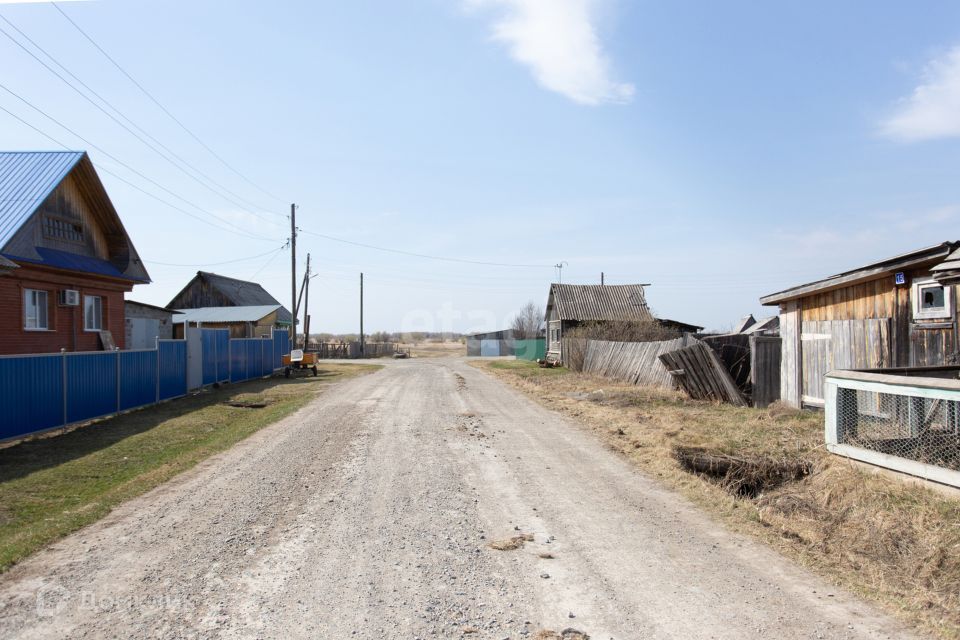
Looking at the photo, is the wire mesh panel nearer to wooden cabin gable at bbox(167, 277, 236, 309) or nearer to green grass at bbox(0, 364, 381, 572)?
green grass at bbox(0, 364, 381, 572)

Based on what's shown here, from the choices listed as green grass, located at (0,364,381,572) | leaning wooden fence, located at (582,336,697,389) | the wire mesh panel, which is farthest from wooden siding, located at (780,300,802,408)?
green grass, located at (0,364,381,572)

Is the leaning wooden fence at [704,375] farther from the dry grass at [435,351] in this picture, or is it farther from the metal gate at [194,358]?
the dry grass at [435,351]

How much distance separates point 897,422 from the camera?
6.97 metres

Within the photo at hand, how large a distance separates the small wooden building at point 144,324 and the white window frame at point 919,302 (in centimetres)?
2421

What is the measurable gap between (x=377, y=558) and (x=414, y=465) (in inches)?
143

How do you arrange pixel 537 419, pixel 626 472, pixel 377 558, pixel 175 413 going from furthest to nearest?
1. pixel 175 413
2. pixel 537 419
3. pixel 626 472
4. pixel 377 558

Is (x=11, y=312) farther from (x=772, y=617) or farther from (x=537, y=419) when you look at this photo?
(x=772, y=617)

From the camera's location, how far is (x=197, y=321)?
134ft

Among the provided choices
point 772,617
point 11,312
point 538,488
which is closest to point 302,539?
point 538,488

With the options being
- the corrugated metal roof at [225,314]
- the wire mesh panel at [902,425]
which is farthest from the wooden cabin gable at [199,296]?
the wire mesh panel at [902,425]

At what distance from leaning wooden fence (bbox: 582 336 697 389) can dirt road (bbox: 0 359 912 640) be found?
1166cm

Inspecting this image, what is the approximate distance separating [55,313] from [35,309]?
628 mm

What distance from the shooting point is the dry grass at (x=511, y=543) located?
5.25 metres

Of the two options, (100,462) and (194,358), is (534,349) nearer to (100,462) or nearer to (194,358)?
(194,358)
